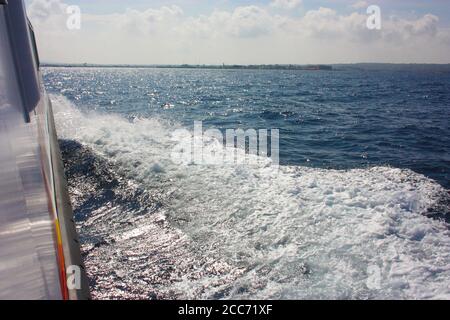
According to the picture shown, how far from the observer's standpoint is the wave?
4621 millimetres

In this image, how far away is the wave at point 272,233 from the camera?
4621mm

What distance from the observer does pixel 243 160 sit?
1033cm

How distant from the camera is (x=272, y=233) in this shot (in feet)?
19.6

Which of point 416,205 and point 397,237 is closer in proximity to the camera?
point 397,237

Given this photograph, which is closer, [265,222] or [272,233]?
[272,233]

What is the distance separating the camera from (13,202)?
228 centimetres
